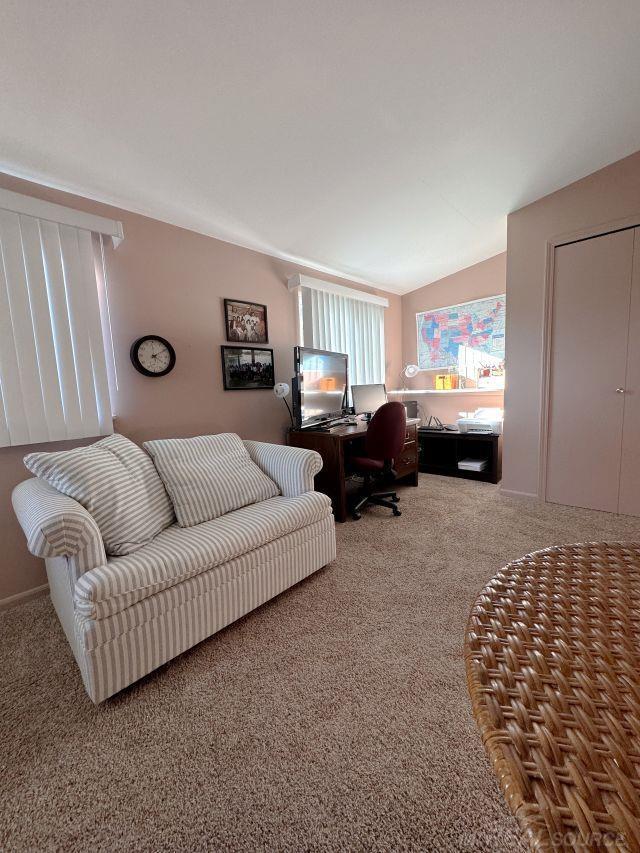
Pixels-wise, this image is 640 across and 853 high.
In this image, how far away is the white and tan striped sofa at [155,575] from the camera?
1.18 metres

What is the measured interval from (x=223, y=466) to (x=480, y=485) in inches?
109

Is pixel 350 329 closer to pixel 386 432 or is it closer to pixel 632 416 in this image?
pixel 386 432

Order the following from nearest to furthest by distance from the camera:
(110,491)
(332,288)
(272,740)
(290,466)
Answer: (272,740), (110,491), (290,466), (332,288)

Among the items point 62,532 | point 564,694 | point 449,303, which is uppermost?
point 449,303

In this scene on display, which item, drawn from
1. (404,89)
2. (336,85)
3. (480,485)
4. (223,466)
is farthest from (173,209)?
(480,485)

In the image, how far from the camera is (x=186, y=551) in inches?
55.9

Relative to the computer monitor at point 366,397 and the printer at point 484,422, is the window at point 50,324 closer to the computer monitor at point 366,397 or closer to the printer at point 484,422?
the computer monitor at point 366,397

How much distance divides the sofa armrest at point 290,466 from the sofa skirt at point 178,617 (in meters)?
0.31

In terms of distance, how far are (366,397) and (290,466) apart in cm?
186

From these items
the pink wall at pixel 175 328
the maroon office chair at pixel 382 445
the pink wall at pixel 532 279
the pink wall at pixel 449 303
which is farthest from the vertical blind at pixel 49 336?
the pink wall at pixel 449 303

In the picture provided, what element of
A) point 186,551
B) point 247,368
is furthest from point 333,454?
point 186,551

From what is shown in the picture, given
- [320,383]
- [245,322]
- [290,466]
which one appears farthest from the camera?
[320,383]

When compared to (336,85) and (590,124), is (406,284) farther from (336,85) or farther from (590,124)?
(336,85)

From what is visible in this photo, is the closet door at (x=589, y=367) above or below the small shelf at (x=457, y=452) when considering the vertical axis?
above
